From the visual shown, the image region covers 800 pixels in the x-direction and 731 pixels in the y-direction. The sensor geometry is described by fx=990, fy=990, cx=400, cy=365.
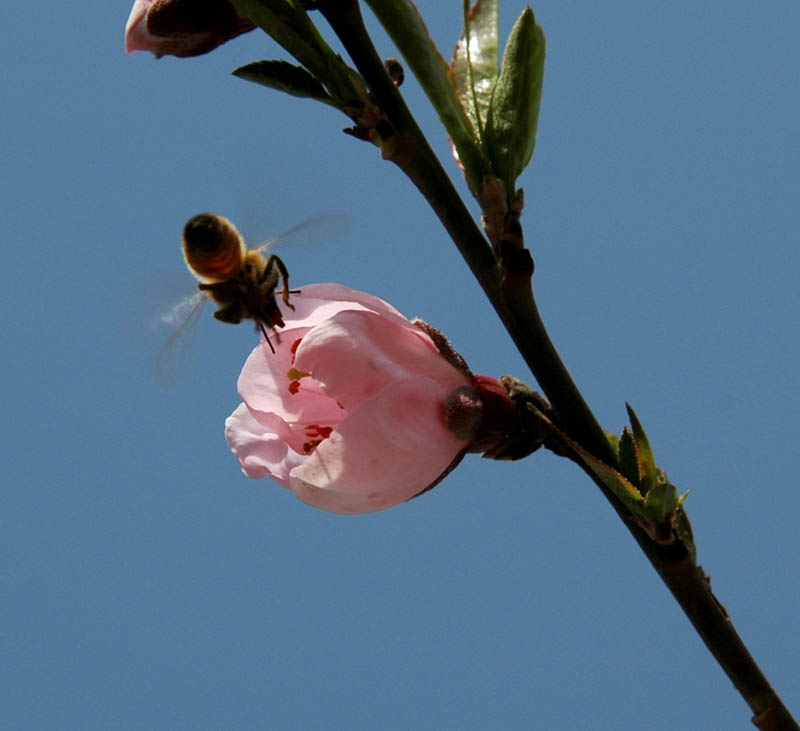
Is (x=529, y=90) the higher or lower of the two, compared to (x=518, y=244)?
higher

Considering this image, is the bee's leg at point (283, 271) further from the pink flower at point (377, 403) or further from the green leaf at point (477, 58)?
the green leaf at point (477, 58)

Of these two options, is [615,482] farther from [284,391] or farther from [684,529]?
[284,391]

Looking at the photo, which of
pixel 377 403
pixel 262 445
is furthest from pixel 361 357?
pixel 262 445

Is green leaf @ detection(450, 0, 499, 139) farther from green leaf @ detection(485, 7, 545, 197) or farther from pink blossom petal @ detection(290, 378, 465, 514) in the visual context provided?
pink blossom petal @ detection(290, 378, 465, 514)

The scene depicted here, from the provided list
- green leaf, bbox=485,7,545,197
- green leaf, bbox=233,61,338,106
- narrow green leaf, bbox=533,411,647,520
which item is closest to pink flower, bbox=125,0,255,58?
green leaf, bbox=233,61,338,106

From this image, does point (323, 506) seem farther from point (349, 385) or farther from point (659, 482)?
point (659, 482)

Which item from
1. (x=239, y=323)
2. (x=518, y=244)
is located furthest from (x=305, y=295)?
(x=518, y=244)
